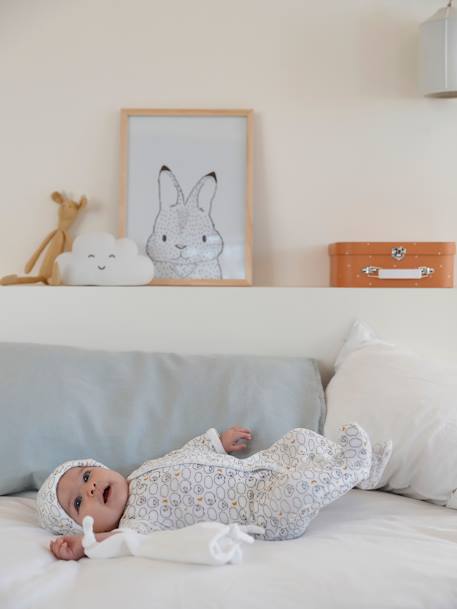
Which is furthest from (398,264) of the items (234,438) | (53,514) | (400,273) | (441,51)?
(53,514)

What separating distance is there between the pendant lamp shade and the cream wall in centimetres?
13

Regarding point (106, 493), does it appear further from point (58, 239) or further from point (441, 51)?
point (441, 51)

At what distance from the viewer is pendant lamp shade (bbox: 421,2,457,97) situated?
2174mm

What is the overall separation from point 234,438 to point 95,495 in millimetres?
323

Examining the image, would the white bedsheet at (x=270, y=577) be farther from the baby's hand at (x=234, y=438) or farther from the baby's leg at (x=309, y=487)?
the baby's hand at (x=234, y=438)

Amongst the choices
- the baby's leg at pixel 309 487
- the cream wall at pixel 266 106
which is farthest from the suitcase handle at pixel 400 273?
the baby's leg at pixel 309 487

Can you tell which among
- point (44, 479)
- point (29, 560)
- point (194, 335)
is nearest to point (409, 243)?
point (194, 335)

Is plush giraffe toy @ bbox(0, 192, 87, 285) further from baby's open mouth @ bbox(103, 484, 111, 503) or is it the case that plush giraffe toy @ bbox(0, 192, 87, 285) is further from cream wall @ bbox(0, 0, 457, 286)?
baby's open mouth @ bbox(103, 484, 111, 503)

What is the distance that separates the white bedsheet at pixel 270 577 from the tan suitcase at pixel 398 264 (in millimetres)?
840

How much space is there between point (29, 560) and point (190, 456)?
39 cm

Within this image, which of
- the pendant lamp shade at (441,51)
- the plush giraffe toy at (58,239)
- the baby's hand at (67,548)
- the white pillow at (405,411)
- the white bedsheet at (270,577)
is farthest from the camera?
the plush giraffe toy at (58,239)

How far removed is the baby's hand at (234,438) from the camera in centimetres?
178

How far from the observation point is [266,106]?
237cm

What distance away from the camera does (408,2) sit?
234 centimetres
